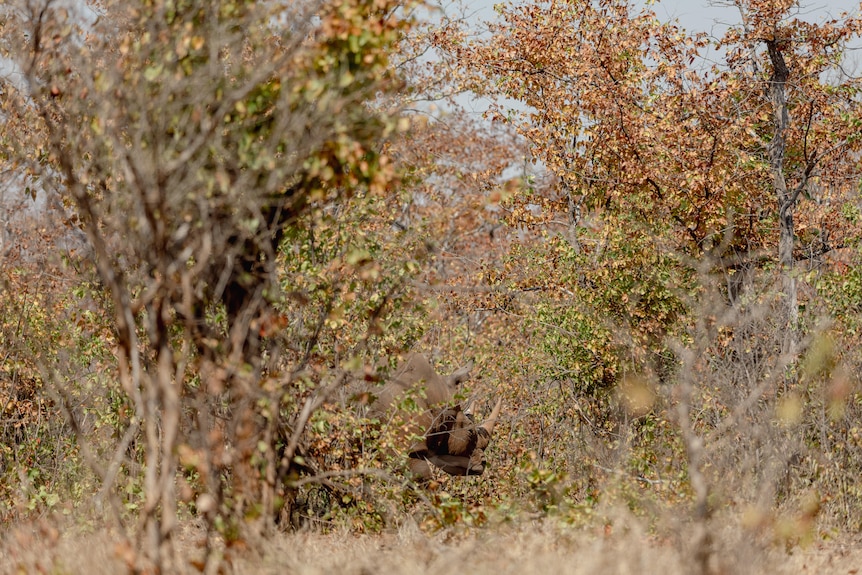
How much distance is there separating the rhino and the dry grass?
11.1 ft

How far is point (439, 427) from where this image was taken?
13.1 metres

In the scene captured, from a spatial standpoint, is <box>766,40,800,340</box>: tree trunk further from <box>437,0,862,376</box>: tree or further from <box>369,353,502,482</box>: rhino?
<box>369,353,502,482</box>: rhino

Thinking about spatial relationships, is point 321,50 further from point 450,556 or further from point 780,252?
point 780,252

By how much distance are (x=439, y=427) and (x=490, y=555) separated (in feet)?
23.6

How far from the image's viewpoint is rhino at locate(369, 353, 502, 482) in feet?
38.5

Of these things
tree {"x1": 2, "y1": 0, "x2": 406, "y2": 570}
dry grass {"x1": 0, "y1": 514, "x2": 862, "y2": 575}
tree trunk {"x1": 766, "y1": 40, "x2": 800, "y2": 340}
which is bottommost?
dry grass {"x1": 0, "y1": 514, "x2": 862, "y2": 575}

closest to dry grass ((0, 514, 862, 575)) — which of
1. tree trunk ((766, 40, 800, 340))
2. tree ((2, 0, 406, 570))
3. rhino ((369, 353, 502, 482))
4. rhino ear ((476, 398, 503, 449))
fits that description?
tree ((2, 0, 406, 570))

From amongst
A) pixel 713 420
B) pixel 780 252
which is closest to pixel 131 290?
pixel 713 420

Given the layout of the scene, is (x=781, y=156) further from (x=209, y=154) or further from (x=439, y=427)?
(x=209, y=154)

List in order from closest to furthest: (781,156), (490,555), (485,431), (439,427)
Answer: (490,555), (439,427), (485,431), (781,156)

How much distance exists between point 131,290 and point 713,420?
301 inches

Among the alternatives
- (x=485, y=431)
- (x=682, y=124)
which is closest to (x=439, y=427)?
(x=485, y=431)

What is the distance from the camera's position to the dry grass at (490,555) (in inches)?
217

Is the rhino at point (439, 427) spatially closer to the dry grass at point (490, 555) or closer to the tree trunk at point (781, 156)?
the dry grass at point (490, 555)
